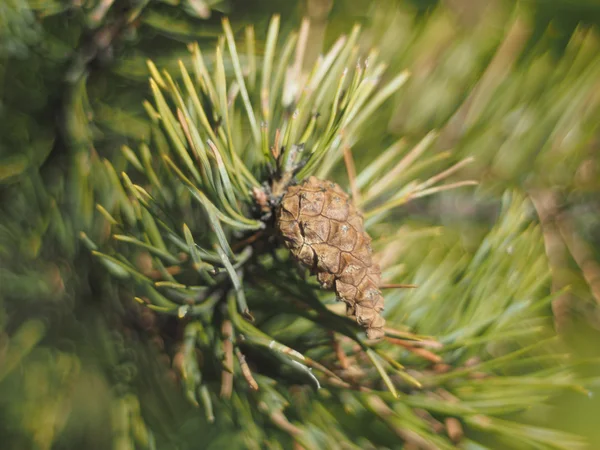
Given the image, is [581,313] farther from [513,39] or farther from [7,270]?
[7,270]

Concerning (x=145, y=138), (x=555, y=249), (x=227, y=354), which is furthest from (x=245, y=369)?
(x=555, y=249)

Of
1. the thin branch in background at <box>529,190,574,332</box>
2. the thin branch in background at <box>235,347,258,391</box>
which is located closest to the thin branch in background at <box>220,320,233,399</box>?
the thin branch in background at <box>235,347,258,391</box>

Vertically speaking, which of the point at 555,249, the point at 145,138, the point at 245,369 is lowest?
the point at 245,369

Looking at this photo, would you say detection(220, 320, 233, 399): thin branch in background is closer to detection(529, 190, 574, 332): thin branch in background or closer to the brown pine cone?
the brown pine cone

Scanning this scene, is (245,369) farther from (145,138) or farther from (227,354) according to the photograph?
(145,138)

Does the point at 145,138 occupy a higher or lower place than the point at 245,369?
higher
